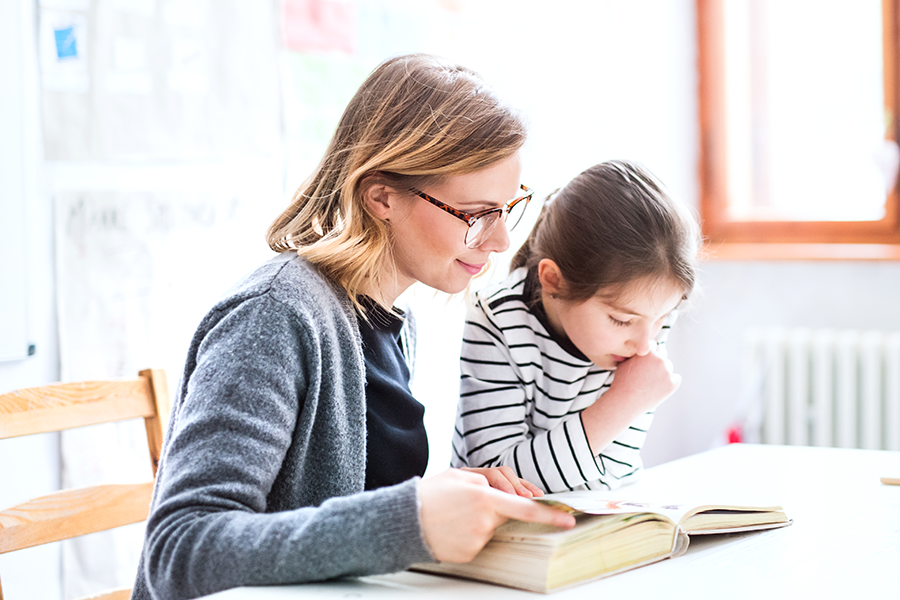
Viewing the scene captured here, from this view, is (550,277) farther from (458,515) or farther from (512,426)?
(458,515)

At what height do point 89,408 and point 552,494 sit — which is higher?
point 89,408

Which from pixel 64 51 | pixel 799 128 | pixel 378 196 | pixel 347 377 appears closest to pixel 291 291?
pixel 347 377

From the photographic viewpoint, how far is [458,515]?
69 centimetres

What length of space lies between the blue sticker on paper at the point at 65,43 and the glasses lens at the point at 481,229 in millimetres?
926

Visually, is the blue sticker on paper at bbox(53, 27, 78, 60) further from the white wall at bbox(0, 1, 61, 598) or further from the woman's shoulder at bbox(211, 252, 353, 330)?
the woman's shoulder at bbox(211, 252, 353, 330)

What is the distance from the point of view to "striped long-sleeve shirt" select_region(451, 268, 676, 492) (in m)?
1.15

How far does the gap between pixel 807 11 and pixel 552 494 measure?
2383 mm

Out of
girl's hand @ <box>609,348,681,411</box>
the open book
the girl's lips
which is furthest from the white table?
the girl's lips

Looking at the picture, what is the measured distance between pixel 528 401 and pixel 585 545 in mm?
531

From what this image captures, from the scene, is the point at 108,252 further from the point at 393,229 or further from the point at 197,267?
the point at 393,229

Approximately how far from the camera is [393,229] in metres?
1.06

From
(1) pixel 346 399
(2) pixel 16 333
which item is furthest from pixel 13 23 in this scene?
→ (1) pixel 346 399

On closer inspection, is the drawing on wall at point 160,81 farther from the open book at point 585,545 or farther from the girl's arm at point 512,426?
the open book at point 585,545

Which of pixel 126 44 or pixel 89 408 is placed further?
pixel 126 44
